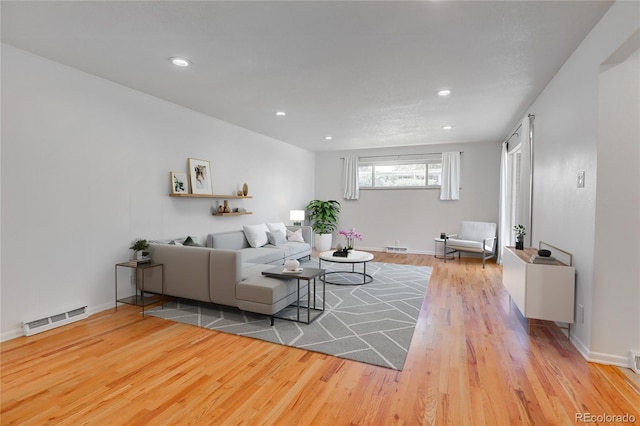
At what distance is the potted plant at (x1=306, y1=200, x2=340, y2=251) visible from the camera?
780cm

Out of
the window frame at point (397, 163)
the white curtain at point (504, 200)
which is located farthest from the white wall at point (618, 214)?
the window frame at point (397, 163)

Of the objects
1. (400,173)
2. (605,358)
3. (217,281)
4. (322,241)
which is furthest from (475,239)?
(217,281)

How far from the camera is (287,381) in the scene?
84.6 inches

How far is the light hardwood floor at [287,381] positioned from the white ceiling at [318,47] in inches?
100

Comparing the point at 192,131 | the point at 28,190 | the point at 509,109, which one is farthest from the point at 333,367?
the point at 509,109

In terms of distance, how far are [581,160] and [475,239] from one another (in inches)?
168

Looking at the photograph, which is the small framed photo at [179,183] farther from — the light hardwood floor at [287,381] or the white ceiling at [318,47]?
the light hardwood floor at [287,381]

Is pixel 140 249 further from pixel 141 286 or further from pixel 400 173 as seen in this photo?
pixel 400 173

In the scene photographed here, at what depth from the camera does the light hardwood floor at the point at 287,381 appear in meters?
1.81

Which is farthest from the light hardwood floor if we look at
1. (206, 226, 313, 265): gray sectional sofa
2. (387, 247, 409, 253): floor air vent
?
(387, 247, 409, 253): floor air vent

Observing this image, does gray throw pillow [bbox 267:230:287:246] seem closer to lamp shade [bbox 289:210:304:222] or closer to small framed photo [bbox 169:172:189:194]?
lamp shade [bbox 289:210:304:222]

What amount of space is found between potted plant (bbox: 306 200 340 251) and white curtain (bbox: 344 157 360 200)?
0.54m

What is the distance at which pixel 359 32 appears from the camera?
8.03 ft

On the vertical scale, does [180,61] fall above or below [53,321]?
above
